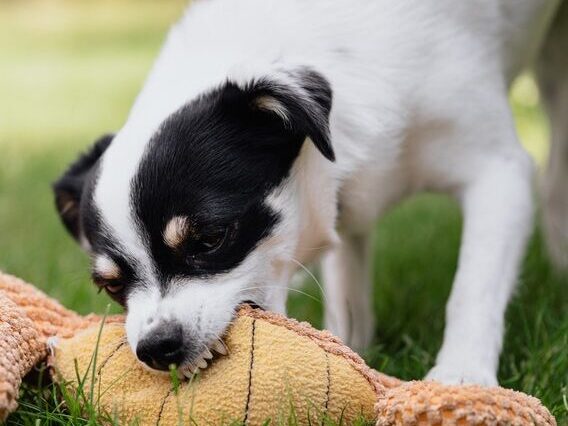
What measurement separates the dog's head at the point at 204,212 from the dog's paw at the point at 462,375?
1.41ft

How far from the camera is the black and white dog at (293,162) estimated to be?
2.15 metres

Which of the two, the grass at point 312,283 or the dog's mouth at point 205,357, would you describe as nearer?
the dog's mouth at point 205,357

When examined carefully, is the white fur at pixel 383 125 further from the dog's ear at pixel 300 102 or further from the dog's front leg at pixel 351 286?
the dog's front leg at pixel 351 286

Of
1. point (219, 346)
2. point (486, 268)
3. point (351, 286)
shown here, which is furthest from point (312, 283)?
point (219, 346)

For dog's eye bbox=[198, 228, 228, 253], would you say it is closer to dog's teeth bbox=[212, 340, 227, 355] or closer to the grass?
dog's teeth bbox=[212, 340, 227, 355]

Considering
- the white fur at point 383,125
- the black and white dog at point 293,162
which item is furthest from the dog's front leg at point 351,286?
the white fur at point 383,125

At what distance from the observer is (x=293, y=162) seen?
240cm

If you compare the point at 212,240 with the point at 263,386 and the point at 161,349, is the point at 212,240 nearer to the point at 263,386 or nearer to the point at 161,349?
the point at 161,349

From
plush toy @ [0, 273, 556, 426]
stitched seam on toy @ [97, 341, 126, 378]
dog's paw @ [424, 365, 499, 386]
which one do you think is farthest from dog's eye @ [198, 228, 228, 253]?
dog's paw @ [424, 365, 499, 386]

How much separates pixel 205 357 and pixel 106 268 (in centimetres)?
39

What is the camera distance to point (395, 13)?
8.98 ft

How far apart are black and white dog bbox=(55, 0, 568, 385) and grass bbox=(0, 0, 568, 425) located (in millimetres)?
201

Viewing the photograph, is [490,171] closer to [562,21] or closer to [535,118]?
[562,21]

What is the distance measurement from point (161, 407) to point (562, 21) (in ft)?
8.24
